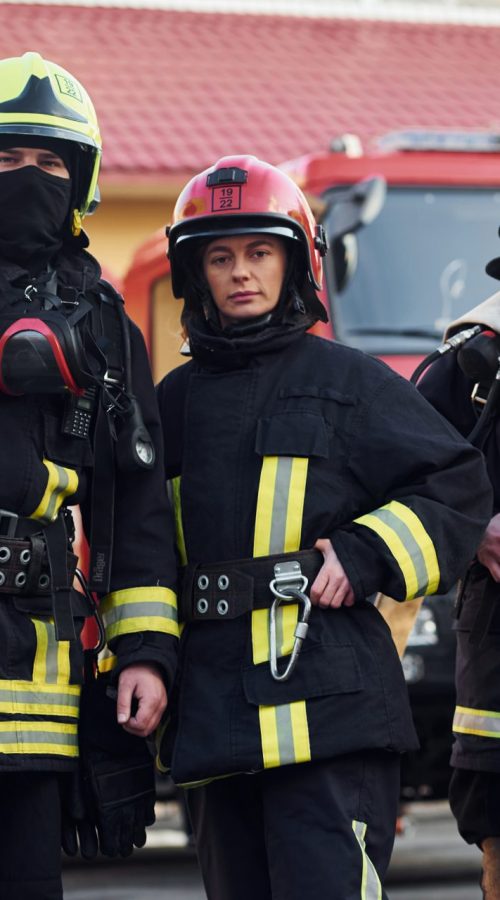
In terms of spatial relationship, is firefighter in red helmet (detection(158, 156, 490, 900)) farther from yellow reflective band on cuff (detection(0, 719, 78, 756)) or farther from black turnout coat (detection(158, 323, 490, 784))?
yellow reflective band on cuff (detection(0, 719, 78, 756))

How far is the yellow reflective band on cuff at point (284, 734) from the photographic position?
3.91 metres

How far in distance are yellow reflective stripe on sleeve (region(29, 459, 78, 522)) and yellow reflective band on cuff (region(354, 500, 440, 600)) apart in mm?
A: 639

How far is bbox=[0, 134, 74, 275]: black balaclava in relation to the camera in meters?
4.14

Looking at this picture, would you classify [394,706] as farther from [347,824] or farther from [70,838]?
[70,838]

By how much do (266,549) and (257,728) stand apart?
0.40 m

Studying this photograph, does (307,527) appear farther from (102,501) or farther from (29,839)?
(29,839)

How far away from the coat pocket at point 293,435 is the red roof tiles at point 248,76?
1109cm

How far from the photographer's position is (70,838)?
402 centimetres

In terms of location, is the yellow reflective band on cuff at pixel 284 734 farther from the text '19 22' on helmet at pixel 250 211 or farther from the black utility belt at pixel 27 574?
the text '19 22' on helmet at pixel 250 211

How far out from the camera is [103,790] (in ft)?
13.1

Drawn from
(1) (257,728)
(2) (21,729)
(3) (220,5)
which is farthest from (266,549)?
(3) (220,5)

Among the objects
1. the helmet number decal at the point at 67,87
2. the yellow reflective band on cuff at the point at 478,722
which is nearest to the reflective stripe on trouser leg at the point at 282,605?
the yellow reflective band on cuff at the point at 478,722

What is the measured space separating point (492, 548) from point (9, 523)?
45.3 inches

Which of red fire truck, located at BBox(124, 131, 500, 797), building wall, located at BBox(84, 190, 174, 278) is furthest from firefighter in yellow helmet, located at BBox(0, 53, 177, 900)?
building wall, located at BBox(84, 190, 174, 278)
